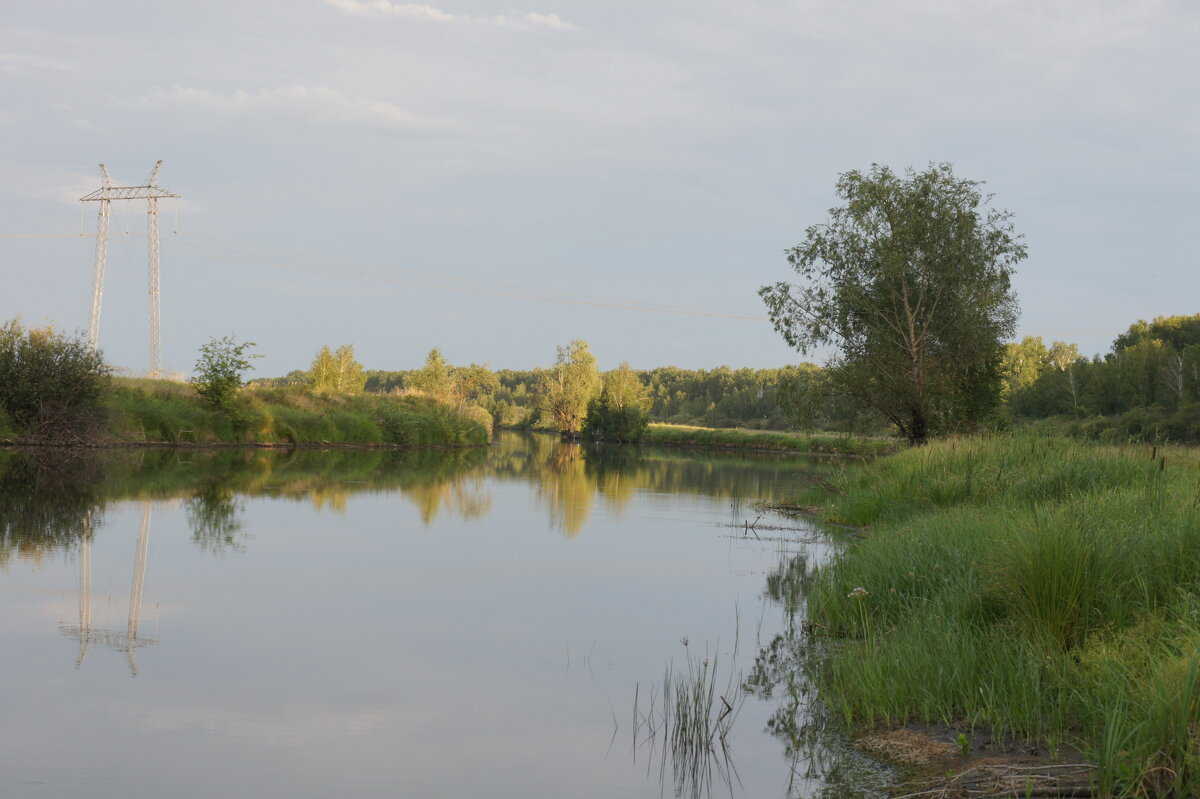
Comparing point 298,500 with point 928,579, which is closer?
point 928,579

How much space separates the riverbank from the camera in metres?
38.9

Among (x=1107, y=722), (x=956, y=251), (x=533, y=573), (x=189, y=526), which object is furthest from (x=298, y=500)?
(x=956, y=251)

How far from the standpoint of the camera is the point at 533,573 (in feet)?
44.5

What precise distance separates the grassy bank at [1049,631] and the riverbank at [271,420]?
3397 cm

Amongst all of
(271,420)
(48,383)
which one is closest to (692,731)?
(48,383)

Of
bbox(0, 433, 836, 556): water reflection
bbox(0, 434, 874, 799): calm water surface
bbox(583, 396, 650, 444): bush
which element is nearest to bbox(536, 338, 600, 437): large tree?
bbox(583, 396, 650, 444): bush

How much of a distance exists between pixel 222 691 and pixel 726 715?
3.63 m

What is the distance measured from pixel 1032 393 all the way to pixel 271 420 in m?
56.7

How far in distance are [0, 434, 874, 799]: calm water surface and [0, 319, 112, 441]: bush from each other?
16.0 meters

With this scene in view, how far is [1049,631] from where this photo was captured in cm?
675

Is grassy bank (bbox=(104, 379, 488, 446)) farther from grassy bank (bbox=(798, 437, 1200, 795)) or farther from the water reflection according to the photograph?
grassy bank (bbox=(798, 437, 1200, 795))

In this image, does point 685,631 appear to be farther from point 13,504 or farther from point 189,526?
point 13,504

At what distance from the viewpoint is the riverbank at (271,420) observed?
128 feet

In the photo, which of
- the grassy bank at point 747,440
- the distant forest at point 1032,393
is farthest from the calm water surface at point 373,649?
the grassy bank at point 747,440
